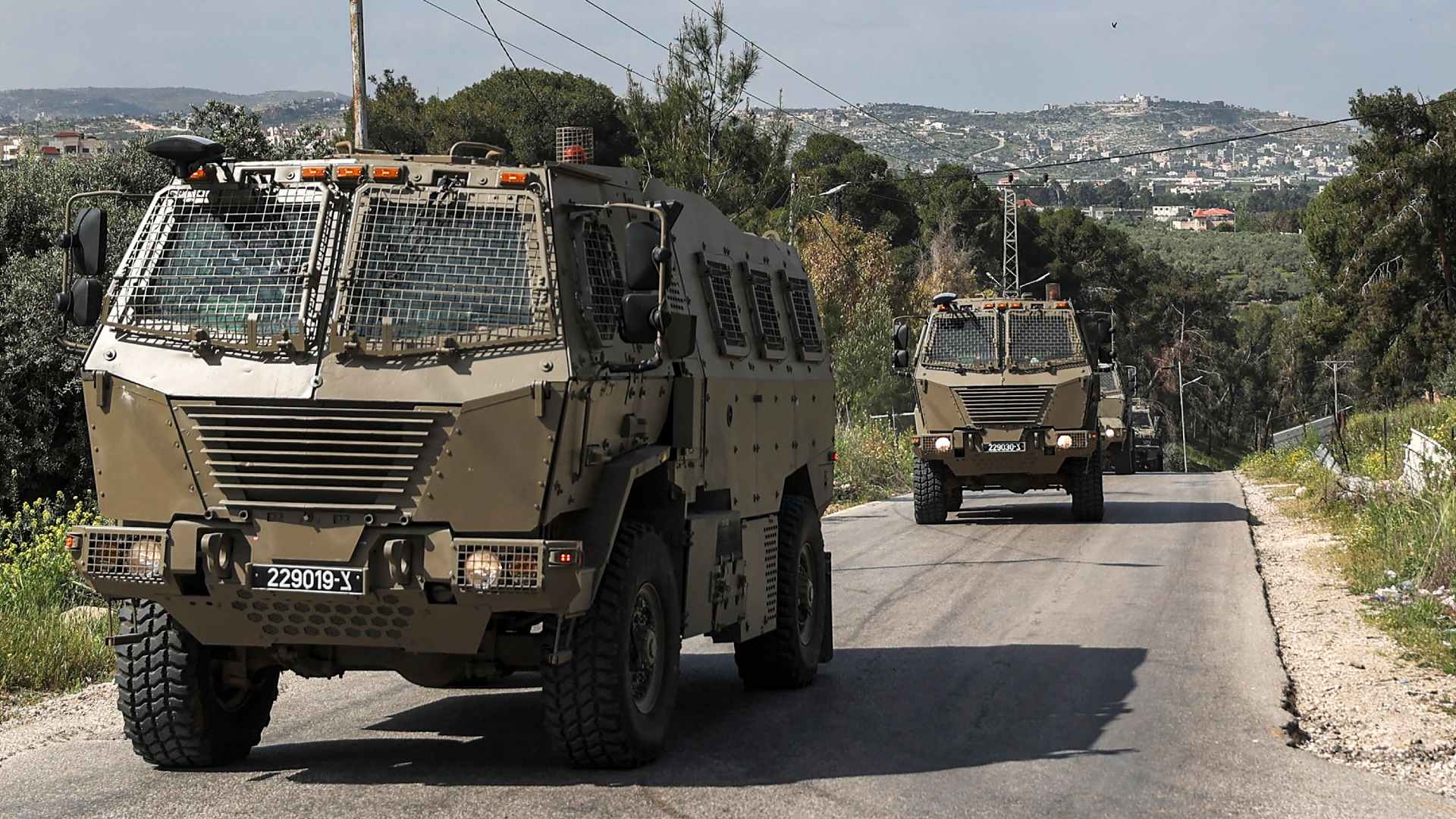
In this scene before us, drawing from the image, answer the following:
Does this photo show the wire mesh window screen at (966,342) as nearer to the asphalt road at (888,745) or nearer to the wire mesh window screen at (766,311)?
the asphalt road at (888,745)

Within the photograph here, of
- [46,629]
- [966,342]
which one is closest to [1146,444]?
[966,342]

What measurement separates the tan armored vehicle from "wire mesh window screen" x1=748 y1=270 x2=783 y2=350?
2.36m

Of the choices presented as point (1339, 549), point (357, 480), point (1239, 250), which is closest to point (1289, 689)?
point (357, 480)

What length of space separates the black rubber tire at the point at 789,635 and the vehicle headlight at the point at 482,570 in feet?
10.1

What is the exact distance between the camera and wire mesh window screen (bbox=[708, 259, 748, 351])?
9.64 metres

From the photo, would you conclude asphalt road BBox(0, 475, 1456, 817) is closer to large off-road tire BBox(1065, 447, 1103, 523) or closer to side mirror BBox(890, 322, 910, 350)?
side mirror BBox(890, 322, 910, 350)

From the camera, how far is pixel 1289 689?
10.2 metres

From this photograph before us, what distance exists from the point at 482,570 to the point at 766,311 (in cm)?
416

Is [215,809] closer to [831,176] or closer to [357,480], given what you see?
[357,480]

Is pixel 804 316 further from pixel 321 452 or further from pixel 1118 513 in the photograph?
pixel 1118 513

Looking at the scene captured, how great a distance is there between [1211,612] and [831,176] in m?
47.9

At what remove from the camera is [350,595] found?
709 centimetres

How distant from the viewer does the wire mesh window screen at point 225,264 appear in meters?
7.48

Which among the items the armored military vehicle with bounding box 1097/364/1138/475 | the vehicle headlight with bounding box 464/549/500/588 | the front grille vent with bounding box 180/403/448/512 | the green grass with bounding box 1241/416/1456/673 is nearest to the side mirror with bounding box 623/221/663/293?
the front grille vent with bounding box 180/403/448/512
